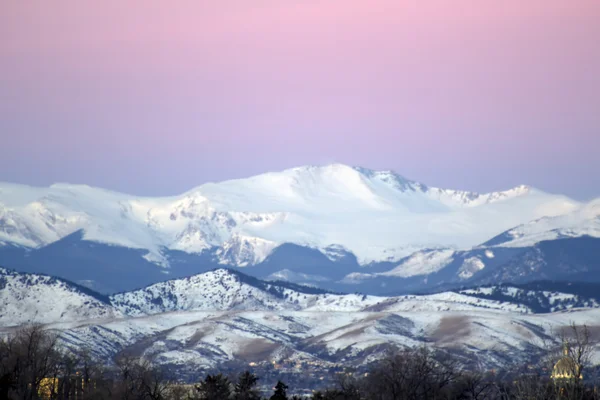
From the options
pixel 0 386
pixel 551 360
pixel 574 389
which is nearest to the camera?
pixel 574 389

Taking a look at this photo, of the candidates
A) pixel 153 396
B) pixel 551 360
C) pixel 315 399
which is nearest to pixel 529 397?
pixel 551 360

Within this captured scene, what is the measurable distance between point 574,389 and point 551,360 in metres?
10.3

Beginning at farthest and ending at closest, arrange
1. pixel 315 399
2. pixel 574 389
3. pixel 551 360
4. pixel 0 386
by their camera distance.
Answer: pixel 315 399
pixel 0 386
pixel 551 360
pixel 574 389

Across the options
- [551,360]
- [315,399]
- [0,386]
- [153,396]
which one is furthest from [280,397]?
[551,360]

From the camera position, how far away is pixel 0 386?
566ft

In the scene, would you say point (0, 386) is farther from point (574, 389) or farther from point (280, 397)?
point (574, 389)

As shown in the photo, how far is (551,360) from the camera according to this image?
14850 cm

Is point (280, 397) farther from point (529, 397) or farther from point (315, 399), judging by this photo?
point (529, 397)

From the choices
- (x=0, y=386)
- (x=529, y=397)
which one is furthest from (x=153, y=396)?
(x=529, y=397)

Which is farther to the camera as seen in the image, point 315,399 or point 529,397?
point 315,399

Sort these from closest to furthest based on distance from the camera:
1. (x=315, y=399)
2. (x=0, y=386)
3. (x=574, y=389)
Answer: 1. (x=574, y=389)
2. (x=0, y=386)
3. (x=315, y=399)

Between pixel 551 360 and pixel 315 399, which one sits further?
pixel 315 399

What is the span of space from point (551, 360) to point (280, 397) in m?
59.6

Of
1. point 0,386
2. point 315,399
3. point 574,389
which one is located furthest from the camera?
point 315,399
